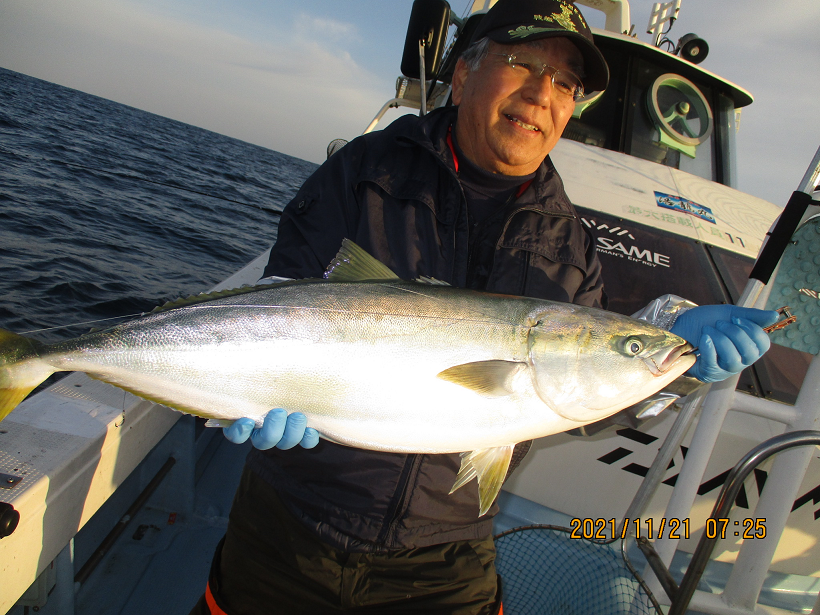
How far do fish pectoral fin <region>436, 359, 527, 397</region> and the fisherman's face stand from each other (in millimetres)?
1119

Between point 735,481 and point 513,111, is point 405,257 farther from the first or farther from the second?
point 735,481

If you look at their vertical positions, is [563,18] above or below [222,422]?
above

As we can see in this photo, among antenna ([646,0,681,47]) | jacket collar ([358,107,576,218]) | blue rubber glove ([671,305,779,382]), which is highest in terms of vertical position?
antenna ([646,0,681,47])

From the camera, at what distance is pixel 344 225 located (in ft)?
7.27

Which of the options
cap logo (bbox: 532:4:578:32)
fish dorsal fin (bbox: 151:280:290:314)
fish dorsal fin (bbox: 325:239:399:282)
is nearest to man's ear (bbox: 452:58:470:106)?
cap logo (bbox: 532:4:578:32)

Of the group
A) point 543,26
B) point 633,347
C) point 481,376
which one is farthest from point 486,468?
point 543,26

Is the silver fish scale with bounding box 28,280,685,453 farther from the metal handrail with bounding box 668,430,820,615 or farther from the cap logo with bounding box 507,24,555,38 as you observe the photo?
the cap logo with bounding box 507,24,555,38

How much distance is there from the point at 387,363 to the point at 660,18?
653 centimetres

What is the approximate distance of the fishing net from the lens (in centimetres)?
253

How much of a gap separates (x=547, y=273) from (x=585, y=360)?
596 mm

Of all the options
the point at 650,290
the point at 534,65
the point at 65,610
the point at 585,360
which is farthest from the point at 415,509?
the point at 650,290

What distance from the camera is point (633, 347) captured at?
5.67ft

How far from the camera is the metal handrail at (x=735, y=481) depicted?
6.50ft

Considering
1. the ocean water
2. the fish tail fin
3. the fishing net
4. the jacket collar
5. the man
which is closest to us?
the fish tail fin
